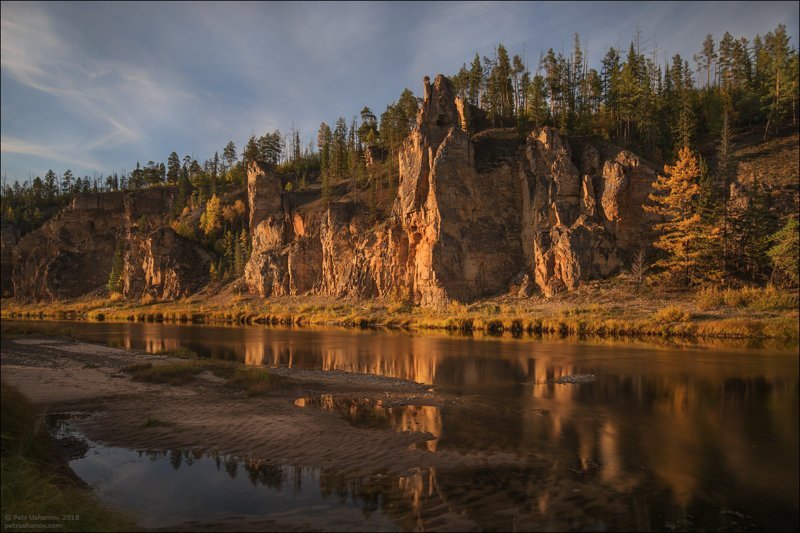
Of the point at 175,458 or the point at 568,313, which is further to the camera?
the point at 568,313

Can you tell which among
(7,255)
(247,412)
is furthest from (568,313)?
(7,255)

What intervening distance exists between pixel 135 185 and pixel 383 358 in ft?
462

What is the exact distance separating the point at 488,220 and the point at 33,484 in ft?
194

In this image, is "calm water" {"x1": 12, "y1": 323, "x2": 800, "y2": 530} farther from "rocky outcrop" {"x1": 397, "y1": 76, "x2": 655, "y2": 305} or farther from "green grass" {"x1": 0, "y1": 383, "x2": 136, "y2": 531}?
"rocky outcrop" {"x1": 397, "y1": 76, "x2": 655, "y2": 305}

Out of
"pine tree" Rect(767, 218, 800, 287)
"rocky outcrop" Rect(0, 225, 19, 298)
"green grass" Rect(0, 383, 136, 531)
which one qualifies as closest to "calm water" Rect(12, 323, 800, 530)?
"green grass" Rect(0, 383, 136, 531)

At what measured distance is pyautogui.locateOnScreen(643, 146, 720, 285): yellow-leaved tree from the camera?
1747 inches

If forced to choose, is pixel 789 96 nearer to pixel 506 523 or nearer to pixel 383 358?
pixel 383 358

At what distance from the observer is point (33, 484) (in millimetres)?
6922

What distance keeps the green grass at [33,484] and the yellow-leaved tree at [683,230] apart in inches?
1954

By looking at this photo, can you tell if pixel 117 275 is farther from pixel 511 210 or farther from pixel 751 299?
pixel 751 299

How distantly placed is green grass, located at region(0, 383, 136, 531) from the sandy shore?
3335mm

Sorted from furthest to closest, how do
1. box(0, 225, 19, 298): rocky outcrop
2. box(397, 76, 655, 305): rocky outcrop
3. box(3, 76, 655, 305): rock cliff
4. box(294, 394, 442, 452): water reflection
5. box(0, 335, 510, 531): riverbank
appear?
box(0, 225, 19, 298): rocky outcrop, box(3, 76, 655, 305): rock cliff, box(397, 76, 655, 305): rocky outcrop, box(294, 394, 442, 452): water reflection, box(0, 335, 510, 531): riverbank

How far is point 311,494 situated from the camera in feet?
30.0

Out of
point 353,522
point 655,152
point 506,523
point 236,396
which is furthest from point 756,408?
point 655,152
